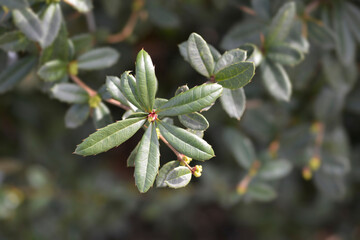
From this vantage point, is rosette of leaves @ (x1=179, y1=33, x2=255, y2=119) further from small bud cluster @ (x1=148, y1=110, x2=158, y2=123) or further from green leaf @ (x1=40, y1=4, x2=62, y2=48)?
green leaf @ (x1=40, y1=4, x2=62, y2=48)

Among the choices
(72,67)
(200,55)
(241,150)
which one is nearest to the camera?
(200,55)

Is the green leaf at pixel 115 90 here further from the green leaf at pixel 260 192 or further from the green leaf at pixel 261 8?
the green leaf at pixel 260 192

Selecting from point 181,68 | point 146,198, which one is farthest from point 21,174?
point 181,68

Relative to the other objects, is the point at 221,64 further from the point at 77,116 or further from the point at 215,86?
the point at 77,116

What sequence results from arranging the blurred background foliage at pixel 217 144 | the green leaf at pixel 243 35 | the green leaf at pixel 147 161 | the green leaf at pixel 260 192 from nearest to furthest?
the green leaf at pixel 147 161 < the green leaf at pixel 243 35 < the green leaf at pixel 260 192 < the blurred background foliage at pixel 217 144

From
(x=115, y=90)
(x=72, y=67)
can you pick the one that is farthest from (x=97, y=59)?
(x=115, y=90)

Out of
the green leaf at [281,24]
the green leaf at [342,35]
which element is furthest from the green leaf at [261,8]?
the green leaf at [342,35]

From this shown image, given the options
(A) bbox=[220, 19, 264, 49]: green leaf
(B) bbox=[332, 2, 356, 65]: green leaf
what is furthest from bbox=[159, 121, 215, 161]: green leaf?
(B) bbox=[332, 2, 356, 65]: green leaf
